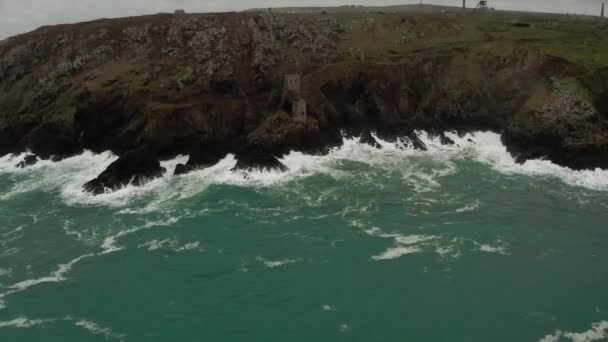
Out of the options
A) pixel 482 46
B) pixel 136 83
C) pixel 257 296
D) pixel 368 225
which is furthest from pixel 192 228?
pixel 482 46

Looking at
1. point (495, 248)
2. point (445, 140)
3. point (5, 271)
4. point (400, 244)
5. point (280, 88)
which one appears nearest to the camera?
point (5, 271)

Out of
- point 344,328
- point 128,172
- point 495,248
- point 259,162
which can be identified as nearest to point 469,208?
point 495,248

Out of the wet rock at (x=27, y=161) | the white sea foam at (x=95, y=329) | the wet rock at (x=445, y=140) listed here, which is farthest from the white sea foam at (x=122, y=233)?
the wet rock at (x=445, y=140)

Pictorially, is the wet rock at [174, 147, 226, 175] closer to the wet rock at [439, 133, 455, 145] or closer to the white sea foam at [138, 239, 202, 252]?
the white sea foam at [138, 239, 202, 252]

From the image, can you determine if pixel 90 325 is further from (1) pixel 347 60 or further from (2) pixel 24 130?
(1) pixel 347 60

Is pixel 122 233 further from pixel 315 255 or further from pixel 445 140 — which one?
pixel 445 140

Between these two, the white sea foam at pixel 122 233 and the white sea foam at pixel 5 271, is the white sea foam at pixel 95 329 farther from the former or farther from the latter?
the white sea foam at pixel 5 271
